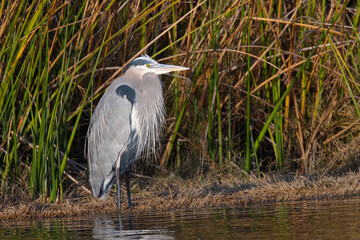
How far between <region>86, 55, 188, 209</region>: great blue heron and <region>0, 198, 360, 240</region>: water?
2.87 ft

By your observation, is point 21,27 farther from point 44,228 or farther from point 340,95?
point 340,95

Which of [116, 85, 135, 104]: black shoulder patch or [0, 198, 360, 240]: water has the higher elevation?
[116, 85, 135, 104]: black shoulder patch

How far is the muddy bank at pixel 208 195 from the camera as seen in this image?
17.5 feet

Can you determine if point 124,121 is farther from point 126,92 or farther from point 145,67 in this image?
point 145,67

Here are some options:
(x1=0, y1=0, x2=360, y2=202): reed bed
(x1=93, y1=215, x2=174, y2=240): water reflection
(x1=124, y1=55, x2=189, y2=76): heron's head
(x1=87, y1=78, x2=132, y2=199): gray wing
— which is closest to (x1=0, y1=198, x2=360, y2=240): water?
(x1=93, y1=215, x2=174, y2=240): water reflection

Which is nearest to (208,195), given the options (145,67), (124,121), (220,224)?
(124,121)

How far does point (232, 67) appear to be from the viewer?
6770 mm

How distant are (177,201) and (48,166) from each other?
4.27 ft

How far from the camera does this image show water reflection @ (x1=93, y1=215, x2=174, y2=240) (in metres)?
3.72

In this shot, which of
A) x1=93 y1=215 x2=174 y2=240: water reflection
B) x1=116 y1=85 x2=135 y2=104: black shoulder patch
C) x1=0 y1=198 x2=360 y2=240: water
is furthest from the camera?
x1=116 y1=85 x2=135 y2=104: black shoulder patch

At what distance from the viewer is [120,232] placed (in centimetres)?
402

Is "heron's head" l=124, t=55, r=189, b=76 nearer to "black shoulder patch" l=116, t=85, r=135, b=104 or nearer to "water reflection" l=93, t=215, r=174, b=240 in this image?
"black shoulder patch" l=116, t=85, r=135, b=104

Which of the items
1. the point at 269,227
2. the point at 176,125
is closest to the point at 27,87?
the point at 176,125

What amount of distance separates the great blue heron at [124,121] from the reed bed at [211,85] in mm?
244
